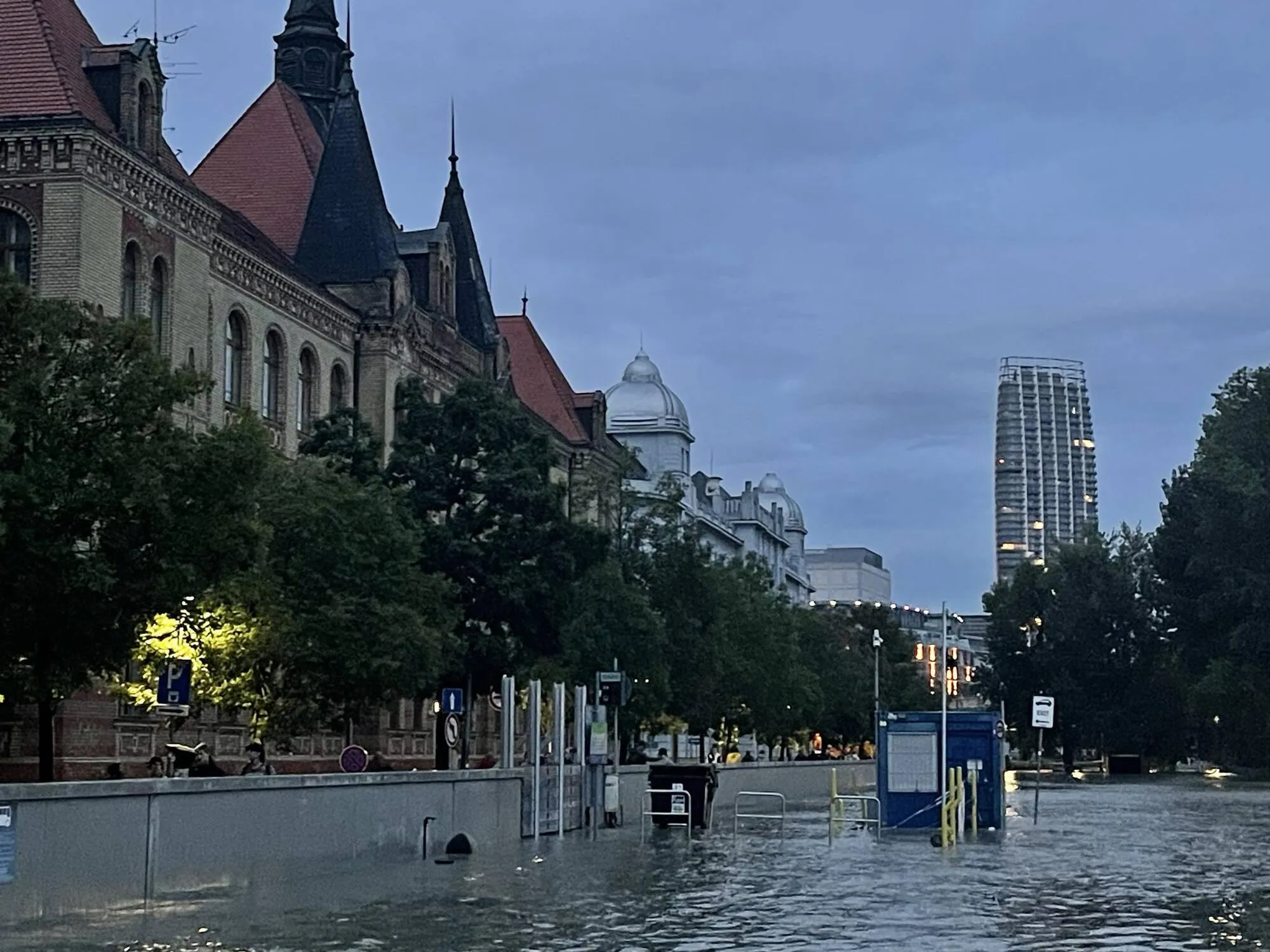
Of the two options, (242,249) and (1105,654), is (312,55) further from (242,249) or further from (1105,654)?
(1105,654)

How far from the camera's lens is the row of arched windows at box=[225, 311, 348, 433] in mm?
50062

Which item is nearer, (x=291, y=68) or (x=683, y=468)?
(x=291, y=68)

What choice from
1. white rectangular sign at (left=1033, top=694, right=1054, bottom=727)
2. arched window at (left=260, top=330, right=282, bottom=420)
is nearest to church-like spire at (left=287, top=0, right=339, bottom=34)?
arched window at (left=260, top=330, right=282, bottom=420)

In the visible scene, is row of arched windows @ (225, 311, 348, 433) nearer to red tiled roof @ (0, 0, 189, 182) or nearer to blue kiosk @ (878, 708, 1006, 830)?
red tiled roof @ (0, 0, 189, 182)

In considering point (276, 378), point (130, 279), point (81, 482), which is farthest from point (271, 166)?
point (81, 482)

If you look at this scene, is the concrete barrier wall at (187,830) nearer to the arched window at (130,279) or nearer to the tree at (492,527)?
the arched window at (130,279)

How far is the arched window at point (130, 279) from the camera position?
42.9 metres

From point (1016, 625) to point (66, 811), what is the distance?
11285cm

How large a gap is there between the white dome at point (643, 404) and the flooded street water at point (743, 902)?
92.2m

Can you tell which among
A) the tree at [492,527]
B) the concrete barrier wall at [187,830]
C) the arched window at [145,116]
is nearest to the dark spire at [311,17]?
the tree at [492,527]

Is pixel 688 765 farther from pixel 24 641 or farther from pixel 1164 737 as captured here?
pixel 1164 737

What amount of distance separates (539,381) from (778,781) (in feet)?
94.1

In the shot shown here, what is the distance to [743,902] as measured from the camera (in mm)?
21906

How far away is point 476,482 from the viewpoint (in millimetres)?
48000
